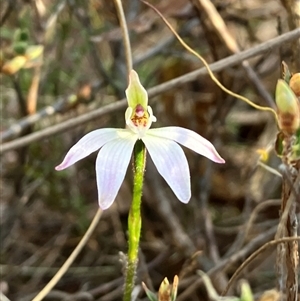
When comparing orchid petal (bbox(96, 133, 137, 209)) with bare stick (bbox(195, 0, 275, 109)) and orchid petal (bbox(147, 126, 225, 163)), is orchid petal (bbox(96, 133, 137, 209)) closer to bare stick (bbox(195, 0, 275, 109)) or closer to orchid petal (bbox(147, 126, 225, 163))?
orchid petal (bbox(147, 126, 225, 163))

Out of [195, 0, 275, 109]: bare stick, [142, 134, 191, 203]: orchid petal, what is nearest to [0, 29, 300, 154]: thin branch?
[195, 0, 275, 109]: bare stick

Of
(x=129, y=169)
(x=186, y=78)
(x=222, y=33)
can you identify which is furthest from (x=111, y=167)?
(x=129, y=169)

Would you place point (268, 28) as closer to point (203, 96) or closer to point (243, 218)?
point (203, 96)

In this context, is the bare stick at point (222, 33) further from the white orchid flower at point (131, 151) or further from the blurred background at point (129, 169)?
the white orchid flower at point (131, 151)

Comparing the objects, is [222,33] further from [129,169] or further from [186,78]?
[129,169]

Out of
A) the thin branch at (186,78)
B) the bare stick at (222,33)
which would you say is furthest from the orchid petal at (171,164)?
the bare stick at (222,33)

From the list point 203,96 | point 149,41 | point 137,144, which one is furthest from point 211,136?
point 137,144
